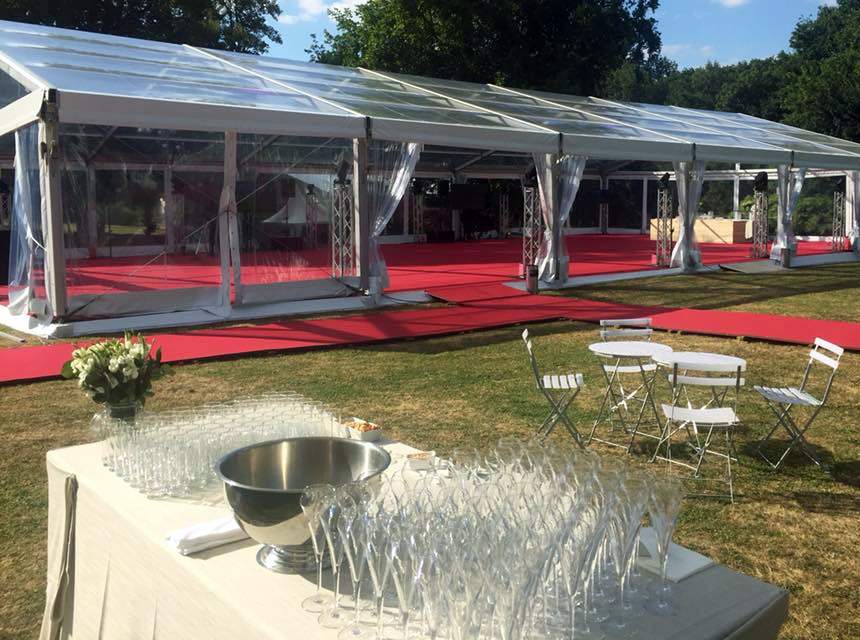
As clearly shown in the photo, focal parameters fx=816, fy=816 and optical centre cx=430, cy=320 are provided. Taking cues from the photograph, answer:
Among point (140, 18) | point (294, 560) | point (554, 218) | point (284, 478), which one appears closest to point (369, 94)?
point (554, 218)

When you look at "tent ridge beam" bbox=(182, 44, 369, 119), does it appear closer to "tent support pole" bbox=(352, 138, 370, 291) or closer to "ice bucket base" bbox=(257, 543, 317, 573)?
"tent support pole" bbox=(352, 138, 370, 291)

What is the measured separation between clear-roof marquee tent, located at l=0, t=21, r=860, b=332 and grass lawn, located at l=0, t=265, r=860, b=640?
295 centimetres

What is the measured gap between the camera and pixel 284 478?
7.74 feet

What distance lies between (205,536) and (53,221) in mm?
8167

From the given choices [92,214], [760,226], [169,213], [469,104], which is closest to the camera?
[92,214]

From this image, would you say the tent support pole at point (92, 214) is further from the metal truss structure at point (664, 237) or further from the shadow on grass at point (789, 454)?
the metal truss structure at point (664, 237)

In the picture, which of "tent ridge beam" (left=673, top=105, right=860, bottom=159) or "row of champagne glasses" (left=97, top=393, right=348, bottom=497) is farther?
"tent ridge beam" (left=673, top=105, right=860, bottom=159)

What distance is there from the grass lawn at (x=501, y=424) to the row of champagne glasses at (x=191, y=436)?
1093 millimetres

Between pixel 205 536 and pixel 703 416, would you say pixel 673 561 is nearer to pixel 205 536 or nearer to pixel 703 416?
pixel 205 536

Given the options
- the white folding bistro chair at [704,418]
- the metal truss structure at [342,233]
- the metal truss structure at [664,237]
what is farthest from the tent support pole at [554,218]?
the white folding bistro chair at [704,418]

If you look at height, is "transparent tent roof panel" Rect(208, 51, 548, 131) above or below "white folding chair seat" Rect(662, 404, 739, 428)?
above

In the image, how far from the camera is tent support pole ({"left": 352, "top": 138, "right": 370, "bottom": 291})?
11648 millimetres

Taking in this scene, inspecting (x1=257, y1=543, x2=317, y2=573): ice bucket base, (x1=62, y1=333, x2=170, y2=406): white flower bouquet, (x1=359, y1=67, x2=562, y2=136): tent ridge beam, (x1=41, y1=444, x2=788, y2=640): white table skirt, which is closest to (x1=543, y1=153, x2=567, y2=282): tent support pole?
(x1=359, y1=67, x2=562, y2=136): tent ridge beam

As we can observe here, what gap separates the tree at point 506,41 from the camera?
1144 inches
